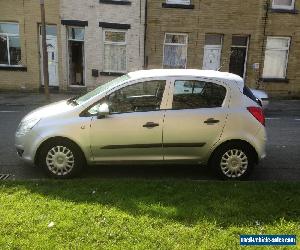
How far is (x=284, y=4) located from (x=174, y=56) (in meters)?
5.90

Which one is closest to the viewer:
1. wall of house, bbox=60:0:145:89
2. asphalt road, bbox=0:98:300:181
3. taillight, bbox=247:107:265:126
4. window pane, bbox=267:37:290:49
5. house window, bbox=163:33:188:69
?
taillight, bbox=247:107:265:126

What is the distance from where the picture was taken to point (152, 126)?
20.5ft

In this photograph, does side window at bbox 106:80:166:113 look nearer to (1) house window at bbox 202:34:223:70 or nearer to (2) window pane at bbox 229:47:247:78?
(1) house window at bbox 202:34:223:70

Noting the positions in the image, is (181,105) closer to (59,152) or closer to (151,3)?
(59,152)

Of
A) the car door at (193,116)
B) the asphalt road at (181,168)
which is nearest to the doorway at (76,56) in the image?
the asphalt road at (181,168)

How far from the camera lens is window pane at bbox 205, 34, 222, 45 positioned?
715 inches

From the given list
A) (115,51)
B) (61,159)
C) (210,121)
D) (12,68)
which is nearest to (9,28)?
(12,68)

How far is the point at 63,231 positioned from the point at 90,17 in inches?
574

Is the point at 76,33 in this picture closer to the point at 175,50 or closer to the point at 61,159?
the point at 175,50

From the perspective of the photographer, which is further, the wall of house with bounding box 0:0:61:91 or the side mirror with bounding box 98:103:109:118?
the wall of house with bounding box 0:0:61:91

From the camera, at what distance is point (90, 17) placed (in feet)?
57.4

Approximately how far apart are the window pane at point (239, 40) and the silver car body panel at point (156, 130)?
12.6 meters

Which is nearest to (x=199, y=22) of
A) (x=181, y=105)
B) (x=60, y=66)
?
(x=60, y=66)

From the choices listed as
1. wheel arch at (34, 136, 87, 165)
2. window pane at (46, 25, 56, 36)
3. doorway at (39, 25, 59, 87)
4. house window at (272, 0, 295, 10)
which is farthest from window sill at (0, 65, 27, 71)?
wheel arch at (34, 136, 87, 165)
